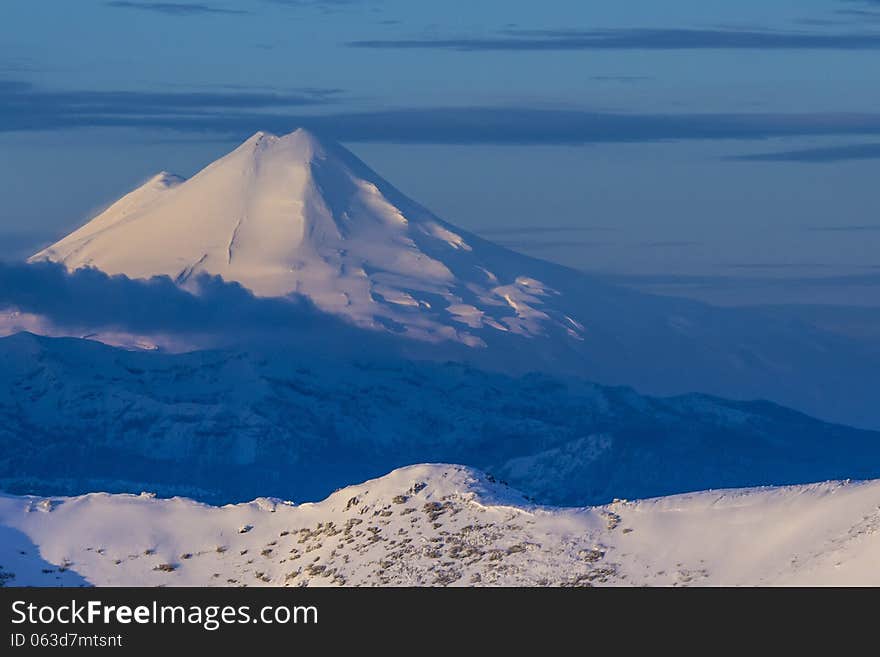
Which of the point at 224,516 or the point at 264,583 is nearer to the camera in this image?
the point at 264,583

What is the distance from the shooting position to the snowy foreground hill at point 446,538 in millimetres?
89438

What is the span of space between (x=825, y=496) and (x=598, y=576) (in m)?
12.4

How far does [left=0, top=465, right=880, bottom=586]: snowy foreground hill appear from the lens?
89438 mm

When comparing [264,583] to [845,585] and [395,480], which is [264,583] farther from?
[845,585]

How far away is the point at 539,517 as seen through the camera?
97125 mm

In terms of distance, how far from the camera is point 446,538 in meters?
96.1

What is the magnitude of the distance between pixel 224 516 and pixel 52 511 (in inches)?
326

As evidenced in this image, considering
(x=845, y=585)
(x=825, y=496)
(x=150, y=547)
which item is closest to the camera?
(x=845, y=585)
